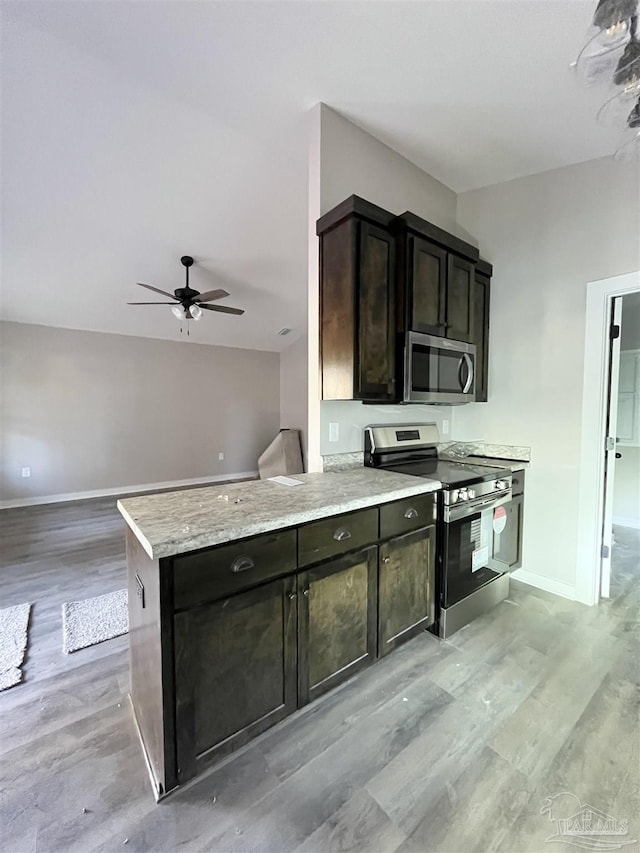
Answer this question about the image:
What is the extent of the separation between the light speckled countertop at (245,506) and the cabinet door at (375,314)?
1.72 feet

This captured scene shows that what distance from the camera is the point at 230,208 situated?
3.29 metres

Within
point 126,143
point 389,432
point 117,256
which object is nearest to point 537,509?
point 389,432

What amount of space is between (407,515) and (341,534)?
18.2 inches

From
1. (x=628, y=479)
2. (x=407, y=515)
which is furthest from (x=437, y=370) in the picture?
(x=628, y=479)

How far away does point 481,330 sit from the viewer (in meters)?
2.86

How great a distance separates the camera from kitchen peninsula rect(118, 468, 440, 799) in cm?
117

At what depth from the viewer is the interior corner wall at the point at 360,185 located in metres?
2.16

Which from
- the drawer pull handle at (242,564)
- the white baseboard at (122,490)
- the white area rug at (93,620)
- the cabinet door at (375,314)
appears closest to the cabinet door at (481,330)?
the cabinet door at (375,314)

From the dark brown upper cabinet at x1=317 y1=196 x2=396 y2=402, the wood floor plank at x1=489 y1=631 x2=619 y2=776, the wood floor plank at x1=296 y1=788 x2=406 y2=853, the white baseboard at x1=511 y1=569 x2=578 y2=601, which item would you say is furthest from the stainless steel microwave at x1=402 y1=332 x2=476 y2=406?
the wood floor plank at x1=296 y1=788 x2=406 y2=853

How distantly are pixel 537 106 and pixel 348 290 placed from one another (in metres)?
1.55

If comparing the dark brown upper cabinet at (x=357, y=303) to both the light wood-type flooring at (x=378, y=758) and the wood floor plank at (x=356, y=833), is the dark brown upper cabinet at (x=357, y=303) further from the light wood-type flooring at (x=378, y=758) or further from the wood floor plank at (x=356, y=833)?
the wood floor plank at (x=356, y=833)

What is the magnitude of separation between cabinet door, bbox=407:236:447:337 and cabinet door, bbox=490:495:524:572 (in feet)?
4.45

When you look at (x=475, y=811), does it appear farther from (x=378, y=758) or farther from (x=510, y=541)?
(x=510, y=541)

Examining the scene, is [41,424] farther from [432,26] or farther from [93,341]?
[432,26]
